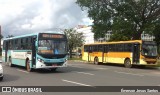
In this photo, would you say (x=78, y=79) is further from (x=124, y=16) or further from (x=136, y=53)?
(x=124, y=16)

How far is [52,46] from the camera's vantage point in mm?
23359

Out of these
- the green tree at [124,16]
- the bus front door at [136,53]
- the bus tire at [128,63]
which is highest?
the green tree at [124,16]

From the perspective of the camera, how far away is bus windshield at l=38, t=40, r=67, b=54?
23.1m

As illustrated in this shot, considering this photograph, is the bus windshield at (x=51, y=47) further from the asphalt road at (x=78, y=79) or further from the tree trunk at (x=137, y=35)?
the tree trunk at (x=137, y=35)

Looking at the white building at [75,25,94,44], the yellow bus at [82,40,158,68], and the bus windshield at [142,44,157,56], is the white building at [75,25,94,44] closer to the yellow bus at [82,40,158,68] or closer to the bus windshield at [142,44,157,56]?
the yellow bus at [82,40,158,68]

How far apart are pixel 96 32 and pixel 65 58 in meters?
27.4

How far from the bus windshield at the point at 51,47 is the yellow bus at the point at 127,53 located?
1158cm

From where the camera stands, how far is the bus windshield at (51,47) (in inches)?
911

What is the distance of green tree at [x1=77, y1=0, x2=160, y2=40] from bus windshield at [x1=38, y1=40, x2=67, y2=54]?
24.7 metres

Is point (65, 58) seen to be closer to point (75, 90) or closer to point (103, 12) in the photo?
point (75, 90)

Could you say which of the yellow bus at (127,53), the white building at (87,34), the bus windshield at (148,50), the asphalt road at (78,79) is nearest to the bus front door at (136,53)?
the yellow bus at (127,53)

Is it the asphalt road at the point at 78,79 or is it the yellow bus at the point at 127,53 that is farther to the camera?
the yellow bus at the point at 127,53

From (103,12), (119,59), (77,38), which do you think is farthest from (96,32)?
(77,38)

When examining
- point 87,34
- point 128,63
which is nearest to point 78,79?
point 128,63
